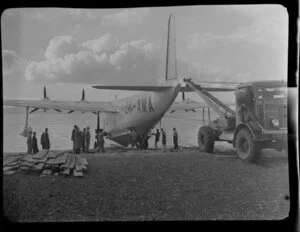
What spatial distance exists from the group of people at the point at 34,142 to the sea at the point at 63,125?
0.03 m

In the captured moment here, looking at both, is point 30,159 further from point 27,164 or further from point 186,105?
point 186,105

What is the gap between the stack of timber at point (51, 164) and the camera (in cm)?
301

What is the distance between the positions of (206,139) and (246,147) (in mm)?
345

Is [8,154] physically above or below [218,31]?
below

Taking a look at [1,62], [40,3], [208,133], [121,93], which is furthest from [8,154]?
[208,133]

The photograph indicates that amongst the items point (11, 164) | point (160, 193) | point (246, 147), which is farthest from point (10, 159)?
point (246, 147)

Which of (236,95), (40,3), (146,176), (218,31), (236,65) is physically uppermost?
(40,3)

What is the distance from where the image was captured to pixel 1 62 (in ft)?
9.64

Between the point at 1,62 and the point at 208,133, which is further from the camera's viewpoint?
the point at 208,133

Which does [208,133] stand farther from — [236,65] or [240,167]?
[236,65]

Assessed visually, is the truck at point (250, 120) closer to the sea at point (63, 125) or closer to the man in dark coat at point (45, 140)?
the sea at point (63, 125)

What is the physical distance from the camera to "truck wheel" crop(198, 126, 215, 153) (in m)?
3.14

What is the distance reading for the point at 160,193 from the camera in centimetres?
300

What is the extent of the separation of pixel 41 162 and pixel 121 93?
0.87 m
